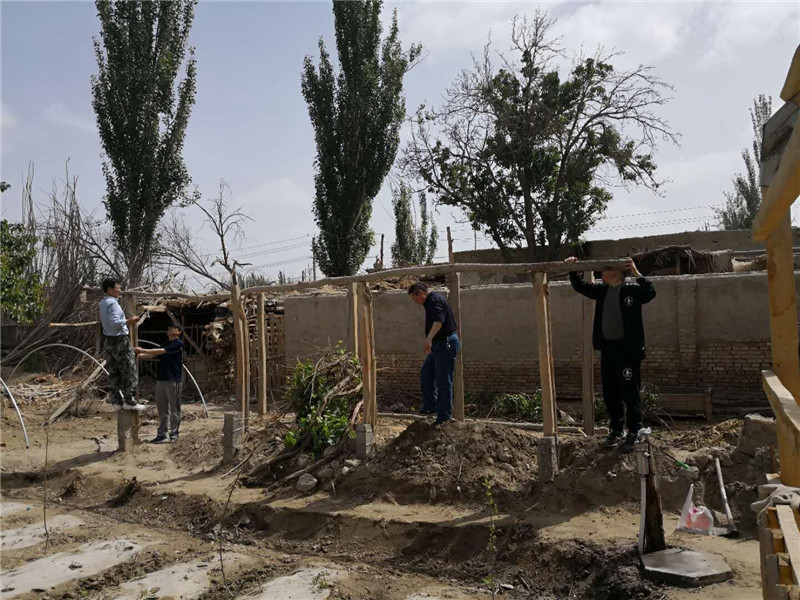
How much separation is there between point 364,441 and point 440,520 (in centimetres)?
181

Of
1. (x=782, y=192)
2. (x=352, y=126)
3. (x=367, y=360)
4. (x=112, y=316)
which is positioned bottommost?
(x=367, y=360)

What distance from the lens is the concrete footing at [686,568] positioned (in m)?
4.61

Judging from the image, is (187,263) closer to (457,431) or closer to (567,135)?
(567,135)

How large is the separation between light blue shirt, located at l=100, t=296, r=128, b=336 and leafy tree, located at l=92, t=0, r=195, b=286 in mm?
13896

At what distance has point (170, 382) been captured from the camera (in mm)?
10250

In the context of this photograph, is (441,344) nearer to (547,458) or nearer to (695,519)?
(547,458)

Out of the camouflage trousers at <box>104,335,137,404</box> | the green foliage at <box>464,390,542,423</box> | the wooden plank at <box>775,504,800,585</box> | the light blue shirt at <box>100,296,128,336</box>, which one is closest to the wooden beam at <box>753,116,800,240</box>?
the wooden plank at <box>775,504,800,585</box>

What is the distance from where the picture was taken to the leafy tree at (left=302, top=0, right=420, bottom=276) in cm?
2519

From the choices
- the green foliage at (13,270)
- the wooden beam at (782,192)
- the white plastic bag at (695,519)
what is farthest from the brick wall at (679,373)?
the green foliage at (13,270)

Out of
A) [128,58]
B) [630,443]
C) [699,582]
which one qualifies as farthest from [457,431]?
[128,58]

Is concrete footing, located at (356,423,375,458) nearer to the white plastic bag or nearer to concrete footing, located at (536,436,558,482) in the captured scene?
concrete footing, located at (536,436,558,482)

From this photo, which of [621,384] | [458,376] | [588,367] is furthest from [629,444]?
[458,376]

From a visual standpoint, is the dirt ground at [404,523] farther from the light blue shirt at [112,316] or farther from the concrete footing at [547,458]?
the light blue shirt at [112,316]

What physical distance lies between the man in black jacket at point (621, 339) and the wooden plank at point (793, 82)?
9.43ft
